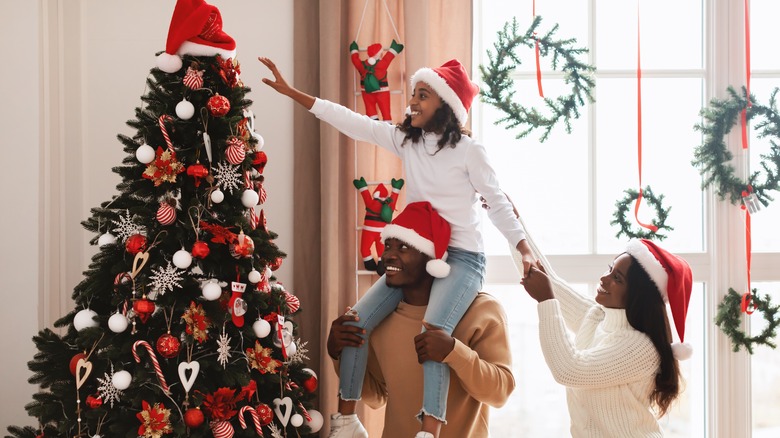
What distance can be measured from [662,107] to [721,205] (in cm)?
50

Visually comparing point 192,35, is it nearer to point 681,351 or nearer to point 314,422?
point 314,422

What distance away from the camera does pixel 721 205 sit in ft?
10.2

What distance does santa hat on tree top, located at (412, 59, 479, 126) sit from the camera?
2.35 metres

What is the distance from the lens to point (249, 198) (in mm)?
2107

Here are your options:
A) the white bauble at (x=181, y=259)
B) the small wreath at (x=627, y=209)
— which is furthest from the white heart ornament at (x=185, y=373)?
the small wreath at (x=627, y=209)

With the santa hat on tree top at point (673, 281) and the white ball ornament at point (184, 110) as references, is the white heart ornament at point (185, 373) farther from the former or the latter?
the santa hat on tree top at point (673, 281)

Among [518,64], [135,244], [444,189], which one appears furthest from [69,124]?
[518,64]

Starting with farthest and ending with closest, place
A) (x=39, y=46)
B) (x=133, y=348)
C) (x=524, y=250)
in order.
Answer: (x=39, y=46) < (x=524, y=250) < (x=133, y=348)

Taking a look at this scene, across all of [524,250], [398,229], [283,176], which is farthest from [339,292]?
[524,250]

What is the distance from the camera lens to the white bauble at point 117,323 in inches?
76.7

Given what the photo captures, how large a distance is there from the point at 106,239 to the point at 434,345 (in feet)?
3.31

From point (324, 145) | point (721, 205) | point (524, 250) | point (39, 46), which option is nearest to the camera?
point (524, 250)

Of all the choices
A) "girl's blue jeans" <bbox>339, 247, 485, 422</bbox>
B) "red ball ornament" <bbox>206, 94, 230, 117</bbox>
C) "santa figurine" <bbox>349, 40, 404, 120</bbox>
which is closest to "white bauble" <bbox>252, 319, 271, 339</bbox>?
"girl's blue jeans" <bbox>339, 247, 485, 422</bbox>

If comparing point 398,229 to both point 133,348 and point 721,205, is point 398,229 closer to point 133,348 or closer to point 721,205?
point 133,348
